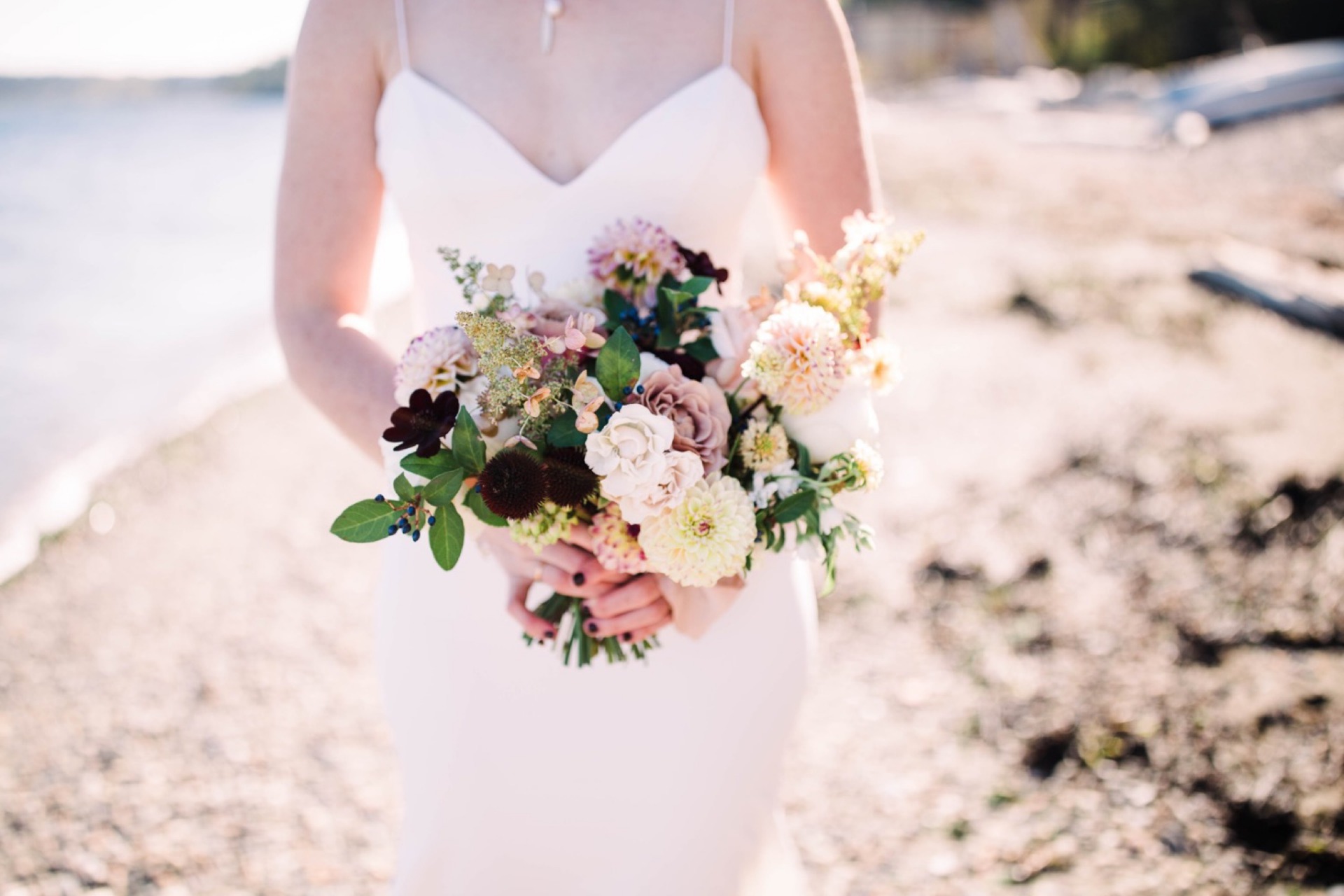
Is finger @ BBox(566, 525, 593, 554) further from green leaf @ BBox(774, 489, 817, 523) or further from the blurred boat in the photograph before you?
the blurred boat

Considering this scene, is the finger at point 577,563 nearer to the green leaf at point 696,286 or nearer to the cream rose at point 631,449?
the cream rose at point 631,449

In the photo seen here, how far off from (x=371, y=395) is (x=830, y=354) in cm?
96

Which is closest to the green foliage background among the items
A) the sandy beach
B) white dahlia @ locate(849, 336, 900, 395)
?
the sandy beach

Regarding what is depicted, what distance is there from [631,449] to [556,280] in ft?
2.67

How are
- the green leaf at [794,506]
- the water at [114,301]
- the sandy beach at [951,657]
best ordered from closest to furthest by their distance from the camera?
the green leaf at [794,506], the sandy beach at [951,657], the water at [114,301]

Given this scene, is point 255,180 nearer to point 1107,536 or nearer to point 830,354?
point 1107,536

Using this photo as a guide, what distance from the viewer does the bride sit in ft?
6.19

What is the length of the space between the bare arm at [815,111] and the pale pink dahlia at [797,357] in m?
0.57

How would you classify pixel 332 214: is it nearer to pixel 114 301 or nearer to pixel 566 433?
pixel 566 433

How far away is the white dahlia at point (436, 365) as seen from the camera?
1.50m

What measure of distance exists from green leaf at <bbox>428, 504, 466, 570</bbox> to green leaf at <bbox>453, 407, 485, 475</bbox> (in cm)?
8

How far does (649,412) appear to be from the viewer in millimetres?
1361

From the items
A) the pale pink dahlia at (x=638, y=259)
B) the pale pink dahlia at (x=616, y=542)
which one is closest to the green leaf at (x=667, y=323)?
the pale pink dahlia at (x=638, y=259)

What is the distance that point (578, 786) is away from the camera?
2.11 meters
